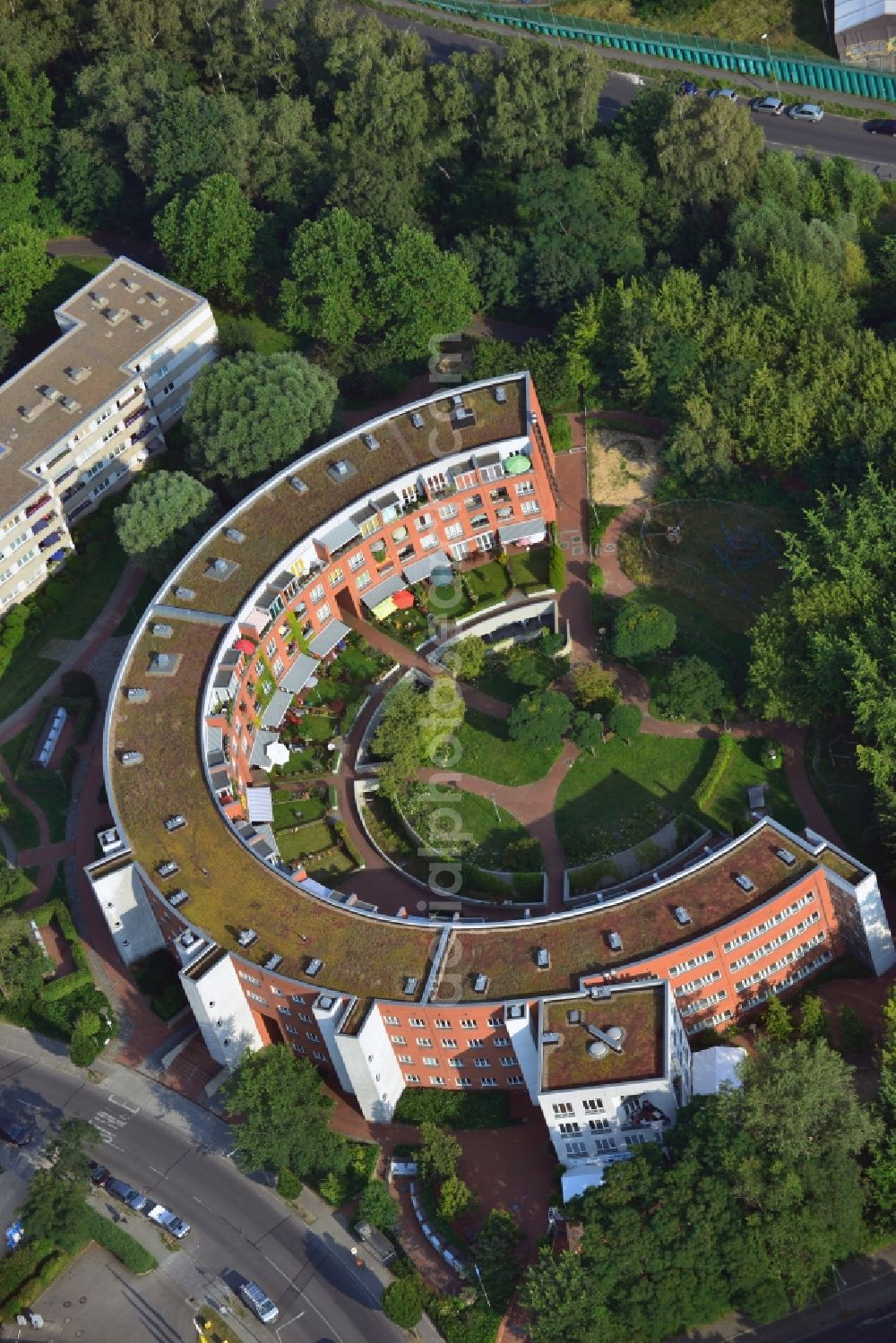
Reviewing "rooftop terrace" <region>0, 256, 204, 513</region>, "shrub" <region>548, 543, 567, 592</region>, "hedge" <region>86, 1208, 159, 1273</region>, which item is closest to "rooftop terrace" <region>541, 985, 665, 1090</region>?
"hedge" <region>86, 1208, 159, 1273</region>

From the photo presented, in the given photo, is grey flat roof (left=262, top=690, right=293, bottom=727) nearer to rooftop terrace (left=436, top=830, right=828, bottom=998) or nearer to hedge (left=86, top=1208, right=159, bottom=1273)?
rooftop terrace (left=436, top=830, right=828, bottom=998)

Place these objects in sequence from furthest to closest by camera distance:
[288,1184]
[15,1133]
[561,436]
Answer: [561,436], [15,1133], [288,1184]

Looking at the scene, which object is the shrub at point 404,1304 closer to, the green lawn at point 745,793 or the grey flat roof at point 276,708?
the green lawn at point 745,793

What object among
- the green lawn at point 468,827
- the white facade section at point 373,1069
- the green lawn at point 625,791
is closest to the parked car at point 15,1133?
the white facade section at point 373,1069

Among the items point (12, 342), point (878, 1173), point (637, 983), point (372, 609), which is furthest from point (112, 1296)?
point (12, 342)

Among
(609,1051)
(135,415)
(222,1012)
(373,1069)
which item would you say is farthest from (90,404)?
(609,1051)

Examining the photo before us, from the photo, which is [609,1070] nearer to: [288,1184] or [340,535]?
[288,1184]
